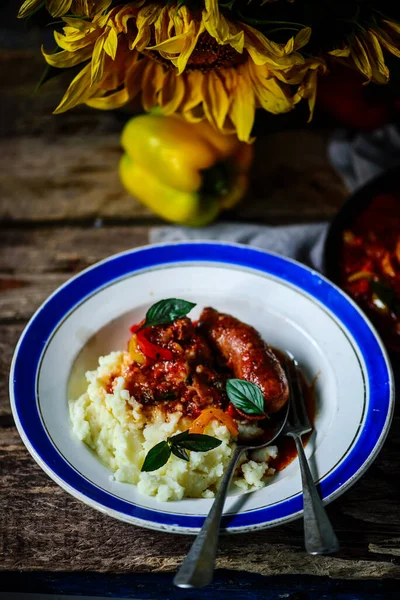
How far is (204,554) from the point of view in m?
1.79

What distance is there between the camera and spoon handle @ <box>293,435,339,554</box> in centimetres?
180

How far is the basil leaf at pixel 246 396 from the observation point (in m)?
2.15

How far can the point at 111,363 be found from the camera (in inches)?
94.4

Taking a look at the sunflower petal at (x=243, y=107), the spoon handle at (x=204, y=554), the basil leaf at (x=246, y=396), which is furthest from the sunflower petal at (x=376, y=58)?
the spoon handle at (x=204, y=554)

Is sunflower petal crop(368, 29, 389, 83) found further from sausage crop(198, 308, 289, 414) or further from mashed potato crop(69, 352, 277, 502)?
mashed potato crop(69, 352, 277, 502)

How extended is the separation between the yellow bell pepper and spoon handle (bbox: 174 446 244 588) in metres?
1.71

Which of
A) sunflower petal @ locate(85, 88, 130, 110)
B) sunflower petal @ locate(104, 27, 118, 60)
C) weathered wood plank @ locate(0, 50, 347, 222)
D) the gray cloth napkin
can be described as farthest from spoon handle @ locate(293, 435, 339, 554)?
weathered wood plank @ locate(0, 50, 347, 222)

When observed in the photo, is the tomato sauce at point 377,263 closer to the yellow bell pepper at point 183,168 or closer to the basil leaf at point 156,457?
the yellow bell pepper at point 183,168

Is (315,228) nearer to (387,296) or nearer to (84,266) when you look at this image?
(387,296)

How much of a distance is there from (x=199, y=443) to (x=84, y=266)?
1.45 meters

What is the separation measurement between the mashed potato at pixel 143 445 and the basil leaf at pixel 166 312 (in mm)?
184

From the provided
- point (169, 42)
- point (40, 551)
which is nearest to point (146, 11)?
point (169, 42)

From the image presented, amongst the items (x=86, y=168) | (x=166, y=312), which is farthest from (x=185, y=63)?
(x=86, y=168)

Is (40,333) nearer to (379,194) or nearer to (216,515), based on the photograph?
(216,515)
